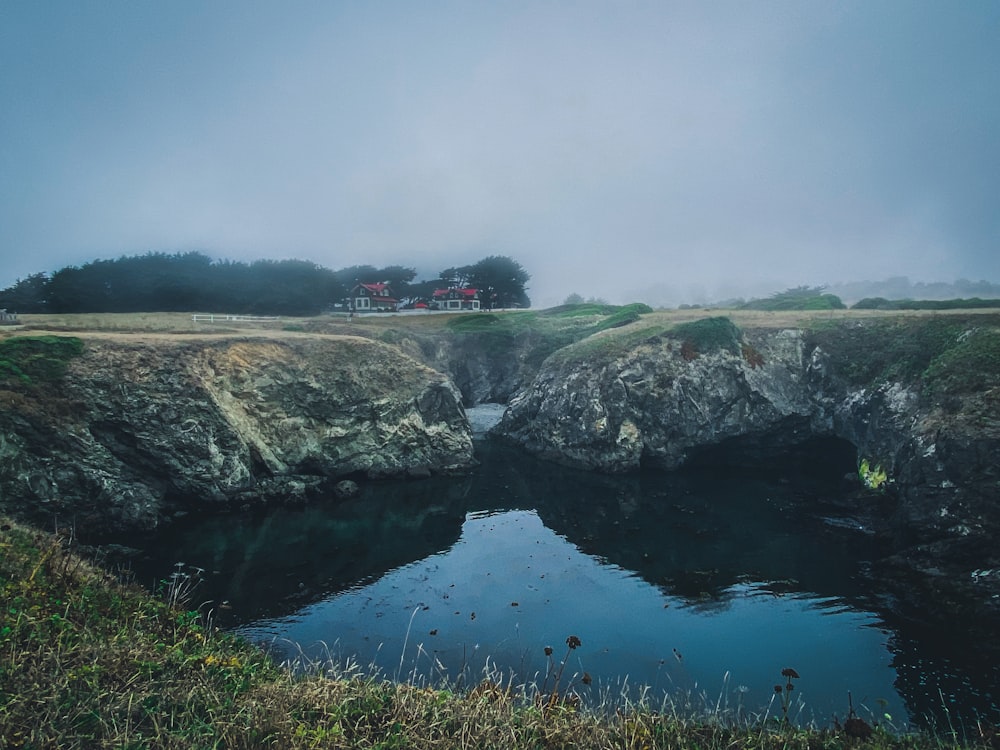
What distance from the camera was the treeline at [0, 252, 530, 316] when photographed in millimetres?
68812

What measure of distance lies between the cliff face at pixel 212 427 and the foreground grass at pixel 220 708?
24843mm

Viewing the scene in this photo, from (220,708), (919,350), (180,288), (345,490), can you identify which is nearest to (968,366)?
(919,350)

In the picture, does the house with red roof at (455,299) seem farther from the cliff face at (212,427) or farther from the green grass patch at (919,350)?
the green grass patch at (919,350)

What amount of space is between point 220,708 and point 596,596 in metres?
21.3

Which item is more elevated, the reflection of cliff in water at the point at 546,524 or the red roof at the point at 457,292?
the red roof at the point at 457,292

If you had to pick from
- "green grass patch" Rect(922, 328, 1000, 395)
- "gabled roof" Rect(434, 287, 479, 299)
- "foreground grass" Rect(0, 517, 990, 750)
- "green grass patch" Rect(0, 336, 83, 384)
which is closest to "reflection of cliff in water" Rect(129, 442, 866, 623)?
"green grass patch" Rect(922, 328, 1000, 395)

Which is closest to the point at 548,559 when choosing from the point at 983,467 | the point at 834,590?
the point at 834,590

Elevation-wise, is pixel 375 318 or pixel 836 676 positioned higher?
pixel 375 318

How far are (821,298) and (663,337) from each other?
4043 centimetres

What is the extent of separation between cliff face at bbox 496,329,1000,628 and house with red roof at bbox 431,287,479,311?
207 feet

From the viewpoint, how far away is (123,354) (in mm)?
41375

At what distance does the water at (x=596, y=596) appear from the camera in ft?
68.0

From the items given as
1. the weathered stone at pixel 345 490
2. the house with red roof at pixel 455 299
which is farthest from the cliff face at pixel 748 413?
the house with red roof at pixel 455 299

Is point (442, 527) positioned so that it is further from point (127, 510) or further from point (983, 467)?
point (983, 467)
